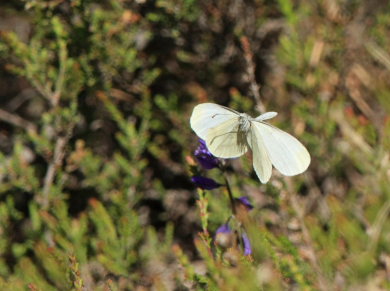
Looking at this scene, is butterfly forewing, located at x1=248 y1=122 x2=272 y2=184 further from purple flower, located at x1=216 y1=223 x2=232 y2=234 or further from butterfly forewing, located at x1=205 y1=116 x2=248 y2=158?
purple flower, located at x1=216 y1=223 x2=232 y2=234

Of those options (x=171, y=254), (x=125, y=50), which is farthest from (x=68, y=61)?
(x=171, y=254)

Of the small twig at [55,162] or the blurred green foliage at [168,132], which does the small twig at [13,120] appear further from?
the small twig at [55,162]

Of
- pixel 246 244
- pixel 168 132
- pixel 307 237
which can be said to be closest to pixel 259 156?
pixel 246 244

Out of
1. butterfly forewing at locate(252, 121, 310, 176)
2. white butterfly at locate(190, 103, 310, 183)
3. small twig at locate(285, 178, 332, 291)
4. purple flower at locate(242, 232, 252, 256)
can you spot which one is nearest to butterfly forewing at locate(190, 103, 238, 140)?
white butterfly at locate(190, 103, 310, 183)

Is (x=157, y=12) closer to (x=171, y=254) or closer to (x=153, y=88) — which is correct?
(x=153, y=88)

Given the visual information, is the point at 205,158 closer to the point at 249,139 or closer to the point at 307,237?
the point at 249,139

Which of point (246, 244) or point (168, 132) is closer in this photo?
point (246, 244)

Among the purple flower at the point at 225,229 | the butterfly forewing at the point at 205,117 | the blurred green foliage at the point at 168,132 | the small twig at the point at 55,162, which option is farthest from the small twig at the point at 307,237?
the small twig at the point at 55,162
